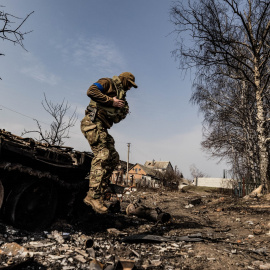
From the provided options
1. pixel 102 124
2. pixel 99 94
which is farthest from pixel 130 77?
pixel 102 124

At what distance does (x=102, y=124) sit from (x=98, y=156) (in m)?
0.59

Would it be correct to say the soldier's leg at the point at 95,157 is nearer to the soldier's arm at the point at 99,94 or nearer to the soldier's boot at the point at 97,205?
the soldier's boot at the point at 97,205

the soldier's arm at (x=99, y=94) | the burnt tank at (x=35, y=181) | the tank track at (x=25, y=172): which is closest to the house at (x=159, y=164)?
the burnt tank at (x=35, y=181)

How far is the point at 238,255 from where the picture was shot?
346 cm

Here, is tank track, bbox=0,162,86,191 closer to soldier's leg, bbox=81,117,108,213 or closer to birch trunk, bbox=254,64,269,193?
soldier's leg, bbox=81,117,108,213

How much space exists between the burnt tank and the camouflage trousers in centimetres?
74

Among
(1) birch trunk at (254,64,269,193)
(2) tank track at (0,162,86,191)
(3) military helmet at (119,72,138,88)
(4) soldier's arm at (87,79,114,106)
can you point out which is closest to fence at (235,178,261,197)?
(1) birch trunk at (254,64,269,193)

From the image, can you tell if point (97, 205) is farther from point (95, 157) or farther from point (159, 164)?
point (159, 164)

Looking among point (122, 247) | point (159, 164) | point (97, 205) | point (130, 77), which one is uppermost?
point (159, 164)

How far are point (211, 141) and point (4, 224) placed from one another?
59.5ft

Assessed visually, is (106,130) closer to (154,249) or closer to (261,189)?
(154,249)

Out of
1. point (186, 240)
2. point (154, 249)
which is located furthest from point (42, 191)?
point (186, 240)

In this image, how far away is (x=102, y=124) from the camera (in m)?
4.43

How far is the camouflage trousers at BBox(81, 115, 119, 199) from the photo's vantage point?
13.6 feet
